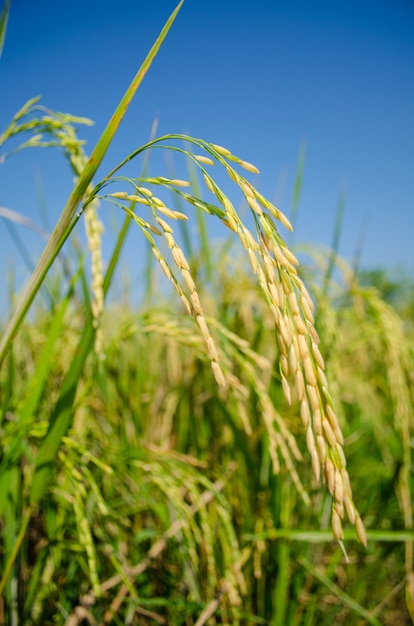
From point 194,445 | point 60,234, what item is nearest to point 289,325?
point 60,234

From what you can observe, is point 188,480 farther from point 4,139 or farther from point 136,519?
point 4,139

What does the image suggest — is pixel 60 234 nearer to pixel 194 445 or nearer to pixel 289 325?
pixel 289 325

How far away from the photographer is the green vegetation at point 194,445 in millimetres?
600

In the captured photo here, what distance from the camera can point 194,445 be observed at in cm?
183

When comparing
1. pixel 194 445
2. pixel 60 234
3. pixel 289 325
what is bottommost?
pixel 194 445

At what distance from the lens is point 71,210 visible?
0.66 meters

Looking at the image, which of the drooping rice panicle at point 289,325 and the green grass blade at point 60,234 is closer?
the drooping rice panicle at point 289,325

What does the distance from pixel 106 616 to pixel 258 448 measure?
72cm

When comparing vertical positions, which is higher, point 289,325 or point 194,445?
point 289,325

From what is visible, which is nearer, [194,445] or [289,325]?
[289,325]

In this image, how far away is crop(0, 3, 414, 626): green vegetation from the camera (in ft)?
1.97

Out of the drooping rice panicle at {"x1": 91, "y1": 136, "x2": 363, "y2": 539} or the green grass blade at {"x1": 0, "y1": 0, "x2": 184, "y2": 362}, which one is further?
the green grass blade at {"x1": 0, "y1": 0, "x2": 184, "y2": 362}

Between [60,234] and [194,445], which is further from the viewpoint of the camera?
[194,445]

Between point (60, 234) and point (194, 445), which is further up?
point (60, 234)
